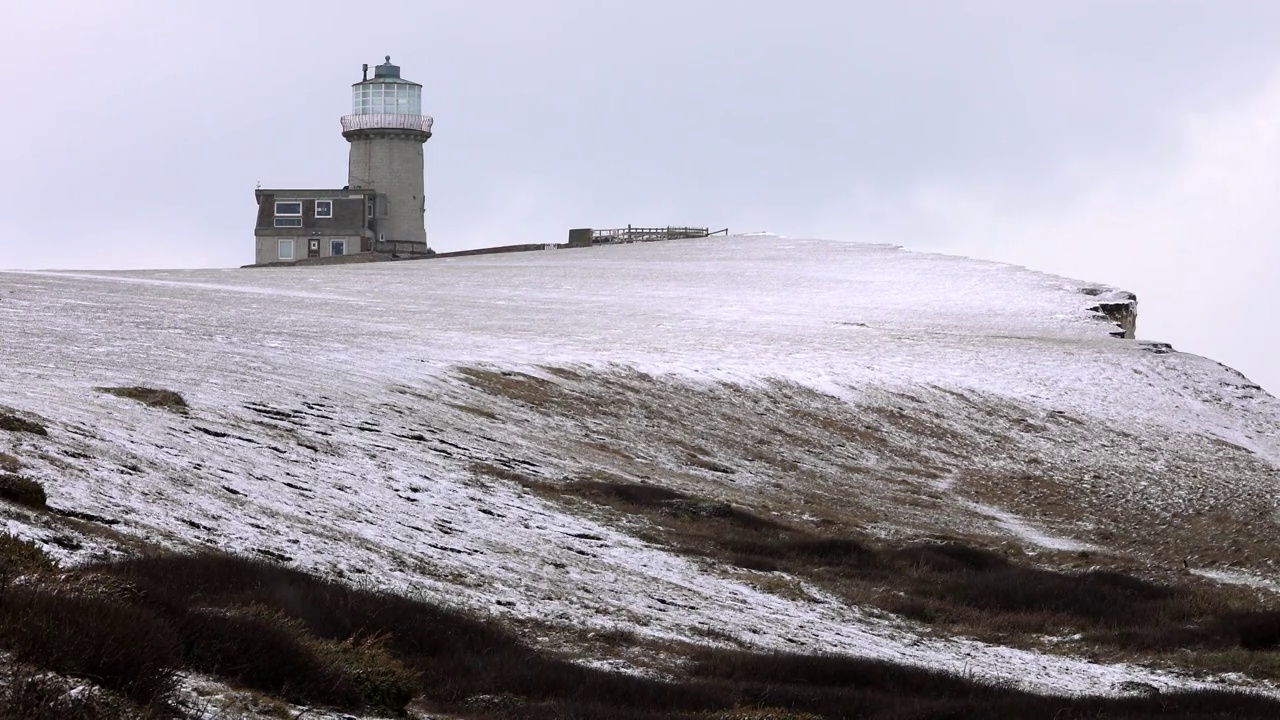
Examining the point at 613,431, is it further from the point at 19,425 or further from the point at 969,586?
the point at 19,425

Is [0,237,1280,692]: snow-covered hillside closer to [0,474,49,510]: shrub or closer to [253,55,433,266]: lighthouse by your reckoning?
[0,474,49,510]: shrub

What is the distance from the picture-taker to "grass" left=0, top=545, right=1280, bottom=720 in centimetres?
927

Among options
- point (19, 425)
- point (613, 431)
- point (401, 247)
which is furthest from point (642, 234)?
point (19, 425)

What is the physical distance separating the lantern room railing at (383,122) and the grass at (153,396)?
108m

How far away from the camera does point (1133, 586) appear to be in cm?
2573

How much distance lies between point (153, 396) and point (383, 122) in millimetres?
109318

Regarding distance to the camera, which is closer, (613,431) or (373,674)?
(373,674)

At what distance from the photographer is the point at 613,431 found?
121 ft

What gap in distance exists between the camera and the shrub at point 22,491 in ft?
48.8

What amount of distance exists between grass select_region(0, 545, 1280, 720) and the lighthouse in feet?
378

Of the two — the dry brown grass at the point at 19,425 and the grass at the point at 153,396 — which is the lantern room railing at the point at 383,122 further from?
Answer: the dry brown grass at the point at 19,425

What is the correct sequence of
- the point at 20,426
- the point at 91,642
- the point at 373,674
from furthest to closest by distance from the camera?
the point at 20,426, the point at 373,674, the point at 91,642

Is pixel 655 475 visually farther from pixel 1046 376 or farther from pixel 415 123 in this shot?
pixel 415 123

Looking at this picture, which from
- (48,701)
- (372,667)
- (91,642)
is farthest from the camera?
(372,667)
